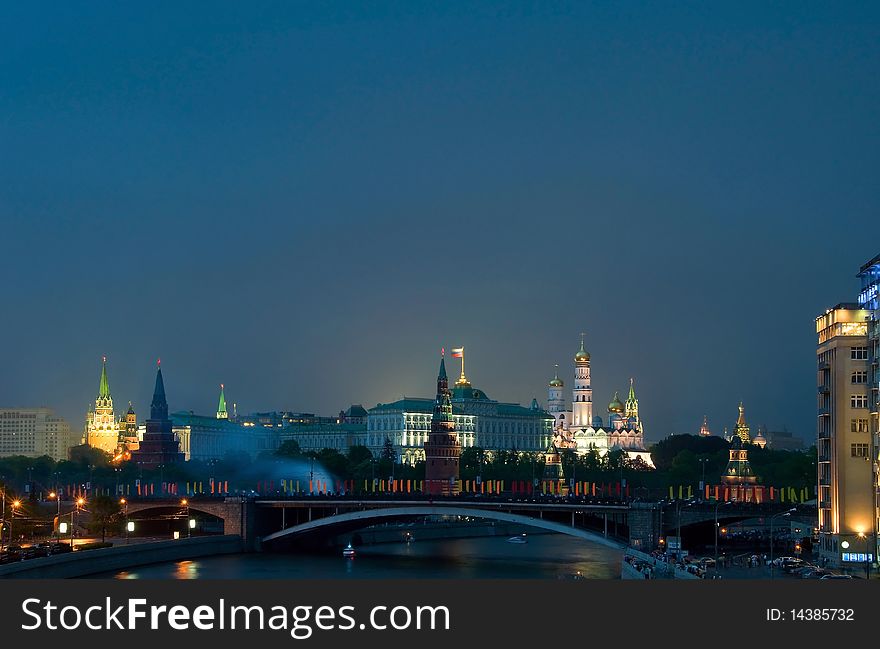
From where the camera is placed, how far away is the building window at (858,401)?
329 ft

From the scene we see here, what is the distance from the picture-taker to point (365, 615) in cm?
5059

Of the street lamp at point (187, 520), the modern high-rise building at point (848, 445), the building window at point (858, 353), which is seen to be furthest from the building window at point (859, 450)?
the street lamp at point (187, 520)

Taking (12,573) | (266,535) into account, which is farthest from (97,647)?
(266,535)

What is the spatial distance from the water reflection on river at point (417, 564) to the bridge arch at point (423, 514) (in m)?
2.61

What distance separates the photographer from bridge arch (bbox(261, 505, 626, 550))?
127 meters

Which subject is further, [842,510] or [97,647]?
[842,510]

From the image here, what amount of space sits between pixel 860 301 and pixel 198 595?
208 ft

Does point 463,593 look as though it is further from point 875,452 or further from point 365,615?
point 875,452

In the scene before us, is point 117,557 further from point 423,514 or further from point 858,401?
point 858,401

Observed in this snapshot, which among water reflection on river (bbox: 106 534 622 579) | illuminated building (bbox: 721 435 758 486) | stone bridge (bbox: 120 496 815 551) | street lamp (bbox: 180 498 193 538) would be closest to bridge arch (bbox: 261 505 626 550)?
stone bridge (bbox: 120 496 815 551)

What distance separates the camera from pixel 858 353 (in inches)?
3957

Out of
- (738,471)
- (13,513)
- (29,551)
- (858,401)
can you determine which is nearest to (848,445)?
(858,401)

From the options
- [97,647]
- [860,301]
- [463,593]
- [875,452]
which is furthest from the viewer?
[860,301]

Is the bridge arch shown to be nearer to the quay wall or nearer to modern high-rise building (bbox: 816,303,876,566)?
the quay wall
